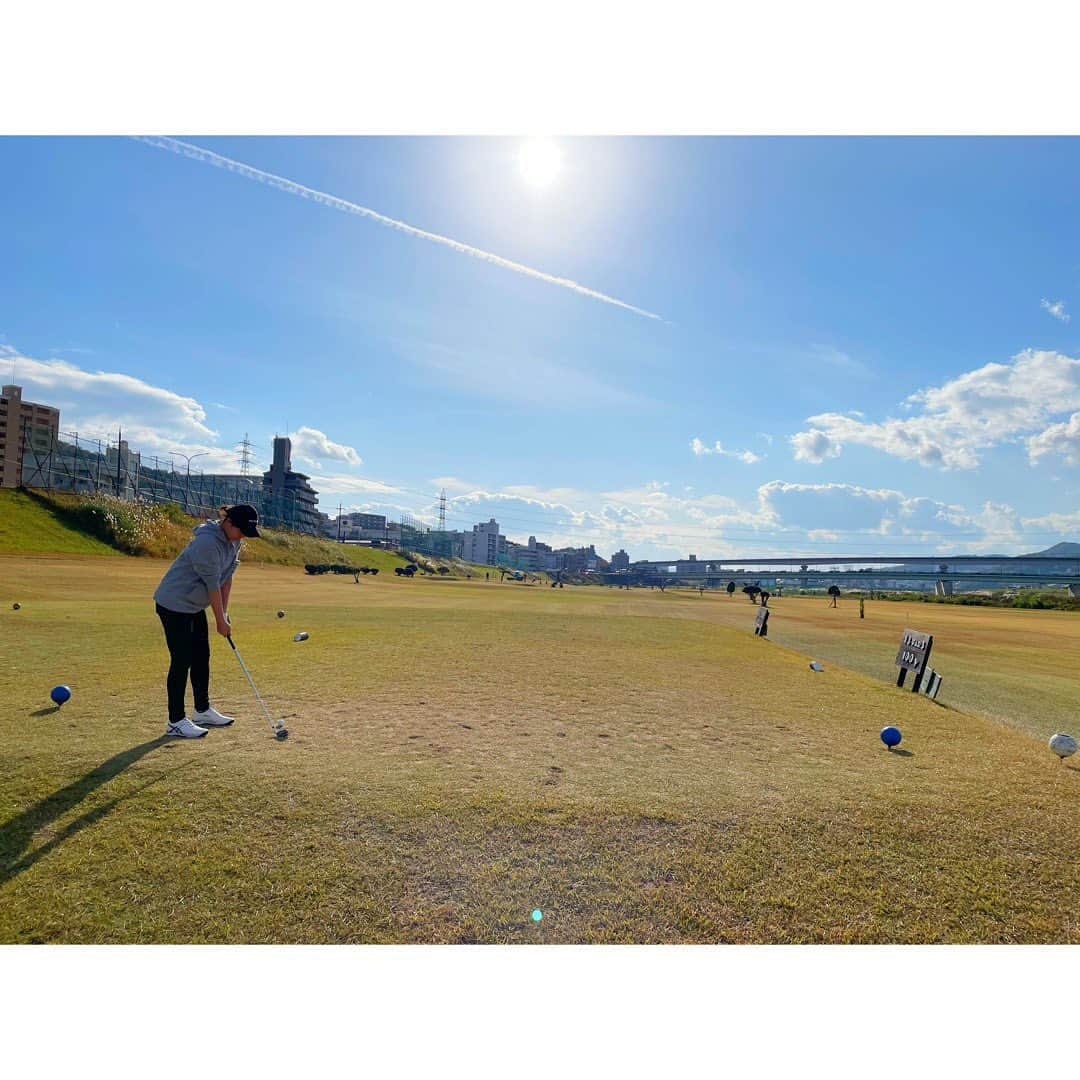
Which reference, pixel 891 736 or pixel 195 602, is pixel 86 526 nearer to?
pixel 195 602

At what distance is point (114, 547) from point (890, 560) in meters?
175

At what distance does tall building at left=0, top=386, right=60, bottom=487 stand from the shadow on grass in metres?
82.3

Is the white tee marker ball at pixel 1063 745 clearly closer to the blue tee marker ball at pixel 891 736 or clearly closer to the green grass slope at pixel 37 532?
the blue tee marker ball at pixel 891 736

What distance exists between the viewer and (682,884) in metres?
4.50

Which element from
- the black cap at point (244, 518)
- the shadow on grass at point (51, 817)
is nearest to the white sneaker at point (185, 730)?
the shadow on grass at point (51, 817)

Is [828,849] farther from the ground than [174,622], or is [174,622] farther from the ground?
[174,622]

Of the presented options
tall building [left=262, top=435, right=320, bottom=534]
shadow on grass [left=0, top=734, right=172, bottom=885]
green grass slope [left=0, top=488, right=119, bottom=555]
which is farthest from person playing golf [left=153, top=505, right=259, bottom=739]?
tall building [left=262, top=435, right=320, bottom=534]

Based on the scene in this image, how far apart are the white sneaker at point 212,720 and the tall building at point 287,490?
156 meters

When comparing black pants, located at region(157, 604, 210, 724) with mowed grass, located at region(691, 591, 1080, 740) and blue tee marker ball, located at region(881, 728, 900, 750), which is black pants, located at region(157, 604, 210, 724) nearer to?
blue tee marker ball, located at region(881, 728, 900, 750)

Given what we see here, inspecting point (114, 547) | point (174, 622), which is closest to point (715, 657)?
point (174, 622)

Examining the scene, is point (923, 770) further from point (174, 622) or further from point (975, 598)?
point (975, 598)

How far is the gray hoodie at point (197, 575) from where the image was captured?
757 centimetres

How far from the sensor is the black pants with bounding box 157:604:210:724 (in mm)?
7504

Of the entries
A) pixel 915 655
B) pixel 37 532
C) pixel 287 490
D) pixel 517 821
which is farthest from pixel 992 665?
pixel 287 490
